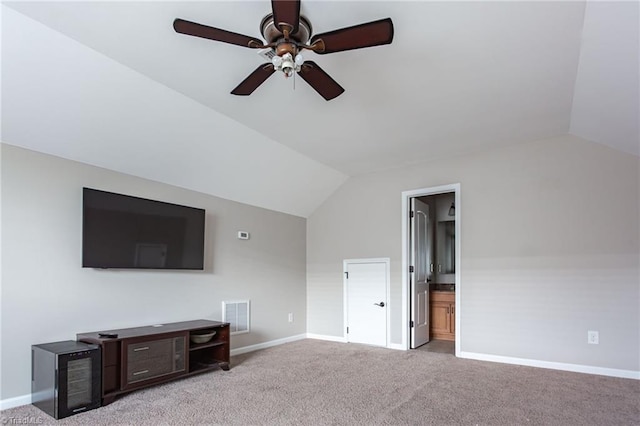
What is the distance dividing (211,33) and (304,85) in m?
1.27

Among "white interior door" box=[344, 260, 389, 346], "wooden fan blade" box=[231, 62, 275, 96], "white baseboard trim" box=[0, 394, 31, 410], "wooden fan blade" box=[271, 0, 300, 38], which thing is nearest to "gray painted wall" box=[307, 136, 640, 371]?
"white interior door" box=[344, 260, 389, 346]

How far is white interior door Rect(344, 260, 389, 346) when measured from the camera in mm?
5539

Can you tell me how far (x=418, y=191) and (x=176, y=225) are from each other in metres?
3.10

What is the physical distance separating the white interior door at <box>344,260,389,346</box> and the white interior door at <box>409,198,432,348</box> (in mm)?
375

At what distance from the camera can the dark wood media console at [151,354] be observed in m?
3.27

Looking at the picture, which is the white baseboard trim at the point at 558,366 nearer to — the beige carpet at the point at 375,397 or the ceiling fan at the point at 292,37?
the beige carpet at the point at 375,397

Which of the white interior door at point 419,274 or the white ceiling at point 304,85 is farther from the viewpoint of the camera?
the white interior door at point 419,274

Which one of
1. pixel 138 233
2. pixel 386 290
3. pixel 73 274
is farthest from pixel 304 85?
pixel 386 290

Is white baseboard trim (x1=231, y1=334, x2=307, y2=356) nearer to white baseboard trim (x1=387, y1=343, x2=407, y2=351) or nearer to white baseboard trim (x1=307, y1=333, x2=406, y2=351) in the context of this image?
white baseboard trim (x1=307, y1=333, x2=406, y2=351)

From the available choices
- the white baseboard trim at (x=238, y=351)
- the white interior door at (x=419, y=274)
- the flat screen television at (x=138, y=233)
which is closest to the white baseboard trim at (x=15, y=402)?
the white baseboard trim at (x=238, y=351)

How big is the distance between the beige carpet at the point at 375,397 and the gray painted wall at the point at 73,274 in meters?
0.65

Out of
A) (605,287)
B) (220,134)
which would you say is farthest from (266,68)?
(605,287)

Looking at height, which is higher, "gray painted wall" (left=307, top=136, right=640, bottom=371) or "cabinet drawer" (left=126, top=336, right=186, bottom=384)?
"gray painted wall" (left=307, top=136, right=640, bottom=371)

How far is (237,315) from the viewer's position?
5.11 metres
